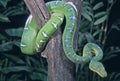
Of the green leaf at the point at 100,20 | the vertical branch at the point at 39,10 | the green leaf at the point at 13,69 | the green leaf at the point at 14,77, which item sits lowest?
the green leaf at the point at 14,77

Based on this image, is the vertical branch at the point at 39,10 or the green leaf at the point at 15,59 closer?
the vertical branch at the point at 39,10

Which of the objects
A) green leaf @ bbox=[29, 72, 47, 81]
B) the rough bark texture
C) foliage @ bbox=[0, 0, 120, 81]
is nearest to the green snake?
the rough bark texture

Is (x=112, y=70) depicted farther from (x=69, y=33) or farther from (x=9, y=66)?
(x=69, y=33)

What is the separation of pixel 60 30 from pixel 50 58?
15 cm

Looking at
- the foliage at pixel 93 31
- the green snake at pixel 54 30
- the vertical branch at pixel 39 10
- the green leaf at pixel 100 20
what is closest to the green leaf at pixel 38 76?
the foliage at pixel 93 31

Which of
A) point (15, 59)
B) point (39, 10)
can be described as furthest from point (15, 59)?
point (39, 10)

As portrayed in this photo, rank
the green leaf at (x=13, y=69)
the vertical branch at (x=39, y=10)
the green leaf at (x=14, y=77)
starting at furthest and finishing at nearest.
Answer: the green leaf at (x=14, y=77)
the green leaf at (x=13, y=69)
the vertical branch at (x=39, y=10)

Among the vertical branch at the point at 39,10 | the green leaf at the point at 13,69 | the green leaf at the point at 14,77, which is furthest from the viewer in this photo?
the green leaf at the point at 14,77

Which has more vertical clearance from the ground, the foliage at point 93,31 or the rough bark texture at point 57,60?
the rough bark texture at point 57,60

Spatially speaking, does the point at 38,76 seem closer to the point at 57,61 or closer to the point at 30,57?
the point at 30,57

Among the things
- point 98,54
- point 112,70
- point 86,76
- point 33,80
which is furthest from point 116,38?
point 98,54

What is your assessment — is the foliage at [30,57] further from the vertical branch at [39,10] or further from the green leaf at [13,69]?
the vertical branch at [39,10]

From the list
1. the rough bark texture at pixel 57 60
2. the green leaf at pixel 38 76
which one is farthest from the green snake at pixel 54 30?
the green leaf at pixel 38 76

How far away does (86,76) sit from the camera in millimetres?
2984
